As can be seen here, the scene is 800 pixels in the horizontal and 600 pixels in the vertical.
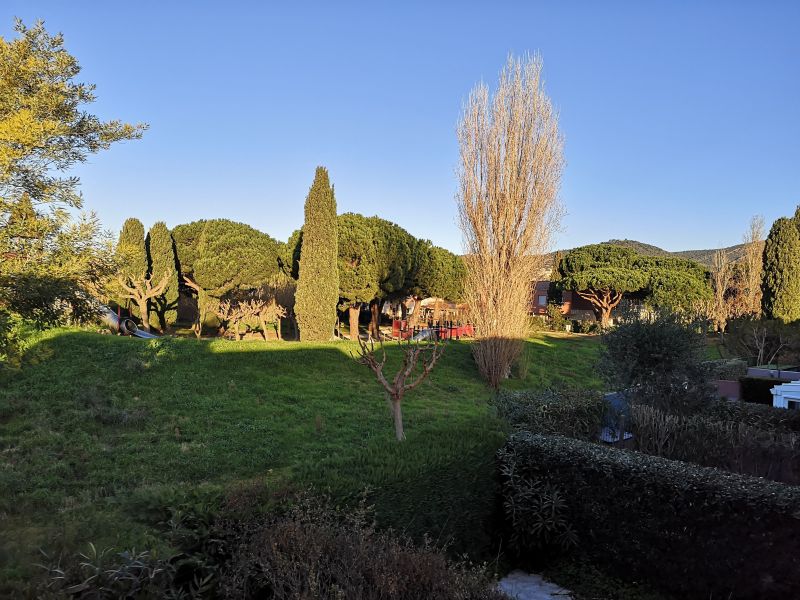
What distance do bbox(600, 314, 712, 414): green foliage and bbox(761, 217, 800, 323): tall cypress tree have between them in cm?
1669

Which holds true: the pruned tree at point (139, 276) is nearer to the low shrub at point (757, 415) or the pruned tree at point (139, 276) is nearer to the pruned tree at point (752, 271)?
the low shrub at point (757, 415)

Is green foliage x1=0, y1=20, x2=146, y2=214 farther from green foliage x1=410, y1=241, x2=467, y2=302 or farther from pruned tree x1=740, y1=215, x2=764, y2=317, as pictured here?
pruned tree x1=740, y1=215, x2=764, y2=317

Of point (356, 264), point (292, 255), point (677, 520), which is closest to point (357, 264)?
point (356, 264)

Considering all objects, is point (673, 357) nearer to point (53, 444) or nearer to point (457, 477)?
point (457, 477)

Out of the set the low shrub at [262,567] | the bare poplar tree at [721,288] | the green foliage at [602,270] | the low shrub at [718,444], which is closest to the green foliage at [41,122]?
the low shrub at [262,567]

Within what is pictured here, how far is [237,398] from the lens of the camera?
35.3ft

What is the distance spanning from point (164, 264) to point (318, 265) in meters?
15.4

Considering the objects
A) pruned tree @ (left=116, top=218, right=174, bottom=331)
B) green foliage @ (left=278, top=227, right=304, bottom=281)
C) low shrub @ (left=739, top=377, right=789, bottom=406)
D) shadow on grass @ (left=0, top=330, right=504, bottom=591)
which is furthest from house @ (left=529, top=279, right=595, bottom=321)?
pruned tree @ (left=116, top=218, right=174, bottom=331)

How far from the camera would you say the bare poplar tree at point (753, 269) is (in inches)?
1072

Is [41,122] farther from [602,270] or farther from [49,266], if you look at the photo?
[602,270]

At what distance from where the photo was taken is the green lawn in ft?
13.7

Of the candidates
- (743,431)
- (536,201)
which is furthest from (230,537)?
(536,201)

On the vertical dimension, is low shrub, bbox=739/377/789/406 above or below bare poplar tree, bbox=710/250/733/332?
below

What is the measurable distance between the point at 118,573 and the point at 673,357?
28.7ft
